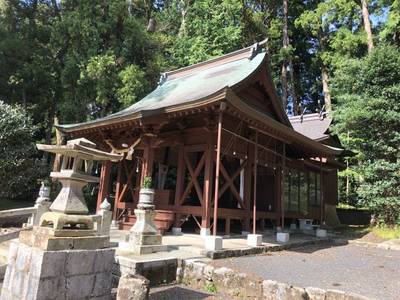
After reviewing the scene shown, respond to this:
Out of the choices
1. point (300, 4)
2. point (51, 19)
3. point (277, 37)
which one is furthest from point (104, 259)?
point (300, 4)

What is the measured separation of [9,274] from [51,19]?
22405 mm

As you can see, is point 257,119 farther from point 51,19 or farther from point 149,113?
point 51,19

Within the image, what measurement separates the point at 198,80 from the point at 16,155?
9.36 metres

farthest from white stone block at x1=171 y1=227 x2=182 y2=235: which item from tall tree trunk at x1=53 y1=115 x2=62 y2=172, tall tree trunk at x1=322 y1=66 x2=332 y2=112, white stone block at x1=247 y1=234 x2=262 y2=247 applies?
tall tree trunk at x1=322 y1=66 x2=332 y2=112

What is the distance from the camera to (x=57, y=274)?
14.3ft

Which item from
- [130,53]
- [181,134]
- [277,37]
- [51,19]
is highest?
[277,37]

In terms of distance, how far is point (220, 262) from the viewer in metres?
6.96

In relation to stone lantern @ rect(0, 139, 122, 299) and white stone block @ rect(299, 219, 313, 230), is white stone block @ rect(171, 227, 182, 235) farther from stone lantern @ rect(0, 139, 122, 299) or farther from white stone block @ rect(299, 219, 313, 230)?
white stone block @ rect(299, 219, 313, 230)

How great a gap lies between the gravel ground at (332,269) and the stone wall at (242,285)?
0.84 meters

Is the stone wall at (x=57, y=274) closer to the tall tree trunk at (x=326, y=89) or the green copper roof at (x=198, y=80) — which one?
the green copper roof at (x=198, y=80)

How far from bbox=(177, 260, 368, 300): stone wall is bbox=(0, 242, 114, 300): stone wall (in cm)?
171

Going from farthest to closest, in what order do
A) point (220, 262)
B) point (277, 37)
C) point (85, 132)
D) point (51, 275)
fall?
1. point (277, 37)
2. point (85, 132)
3. point (220, 262)
4. point (51, 275)

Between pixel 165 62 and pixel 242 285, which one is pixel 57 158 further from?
pixel 242 285

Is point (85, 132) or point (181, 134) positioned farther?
point (85, 132)
